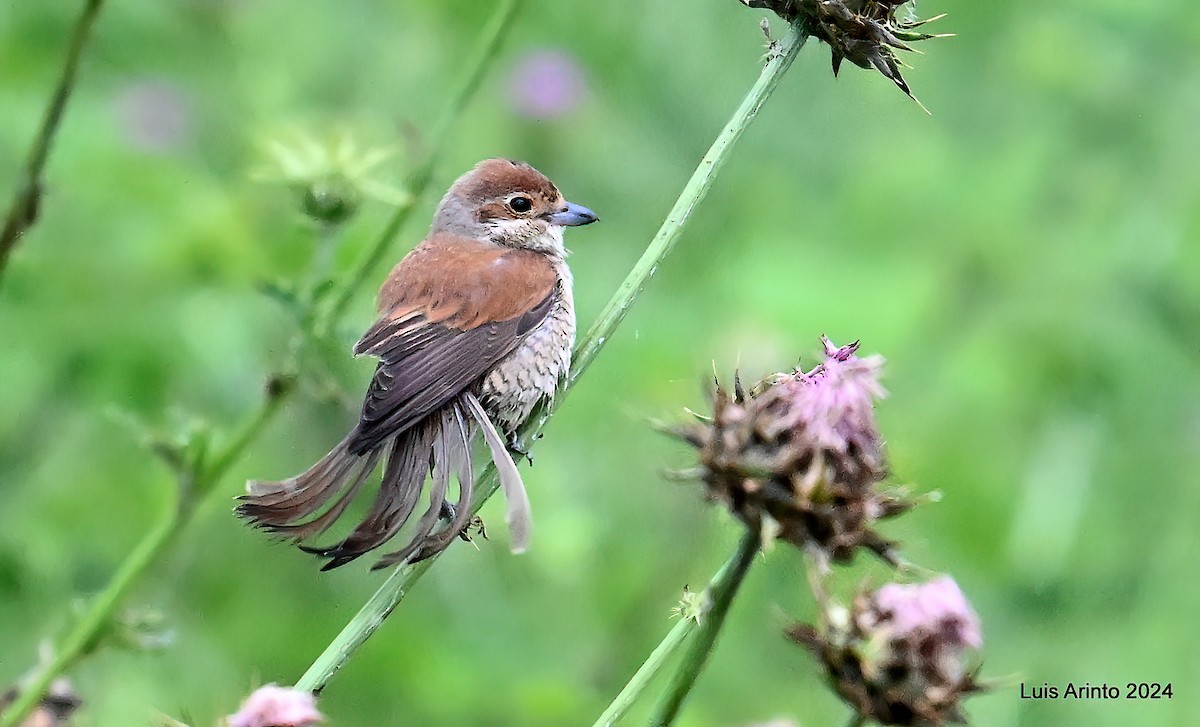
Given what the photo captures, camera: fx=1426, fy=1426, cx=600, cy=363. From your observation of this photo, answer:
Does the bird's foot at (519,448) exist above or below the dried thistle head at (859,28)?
below

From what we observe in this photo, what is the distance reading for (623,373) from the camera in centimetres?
541

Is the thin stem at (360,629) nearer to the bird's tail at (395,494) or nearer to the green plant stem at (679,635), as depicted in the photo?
the bird's tail at (395,494)

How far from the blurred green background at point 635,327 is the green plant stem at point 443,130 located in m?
0.36

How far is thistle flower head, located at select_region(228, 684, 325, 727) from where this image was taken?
2.04 metres

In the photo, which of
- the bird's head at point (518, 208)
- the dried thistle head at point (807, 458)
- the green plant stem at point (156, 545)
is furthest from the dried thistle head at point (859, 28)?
the bird's head at point (518, 208)

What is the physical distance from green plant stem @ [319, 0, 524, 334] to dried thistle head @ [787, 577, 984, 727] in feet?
4.43

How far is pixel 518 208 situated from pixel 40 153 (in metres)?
2.09

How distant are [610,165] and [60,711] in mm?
4347

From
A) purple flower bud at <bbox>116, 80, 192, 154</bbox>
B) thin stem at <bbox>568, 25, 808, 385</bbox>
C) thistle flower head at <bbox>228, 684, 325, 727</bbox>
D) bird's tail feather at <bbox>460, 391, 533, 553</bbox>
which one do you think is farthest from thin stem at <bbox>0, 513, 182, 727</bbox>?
purple flower bud at <bbox>116, 80, 192, 154</bbox>

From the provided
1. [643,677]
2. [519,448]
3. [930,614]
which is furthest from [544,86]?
[643,677]

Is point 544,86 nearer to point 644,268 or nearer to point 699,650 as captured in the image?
point 644,268

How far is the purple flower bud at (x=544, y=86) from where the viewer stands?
6355 millimetres

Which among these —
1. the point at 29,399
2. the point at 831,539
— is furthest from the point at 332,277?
the point at 29,399

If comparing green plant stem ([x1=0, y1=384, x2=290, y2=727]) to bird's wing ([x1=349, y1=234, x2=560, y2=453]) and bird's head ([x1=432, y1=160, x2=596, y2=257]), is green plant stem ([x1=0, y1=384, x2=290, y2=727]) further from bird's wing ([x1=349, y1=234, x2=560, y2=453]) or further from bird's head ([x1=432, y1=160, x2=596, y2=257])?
bird's head ([x1=432, y1=160, x2=596, y2=257])
